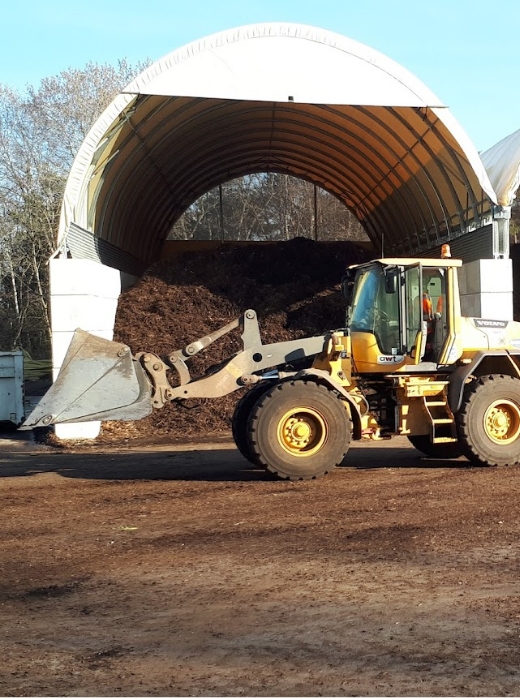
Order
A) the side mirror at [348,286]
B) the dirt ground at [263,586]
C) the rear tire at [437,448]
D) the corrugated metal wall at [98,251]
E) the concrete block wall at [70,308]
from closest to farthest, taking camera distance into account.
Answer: the dirt ground at [263,586], the side mirror at [348,286], the rear tire at [437,448], the concrete block wall at [70,308], the corrugated metal wall at [98,251]

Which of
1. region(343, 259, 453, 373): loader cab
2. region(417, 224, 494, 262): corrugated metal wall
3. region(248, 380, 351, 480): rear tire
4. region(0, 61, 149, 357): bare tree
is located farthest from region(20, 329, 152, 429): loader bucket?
region(0, 61, 149, 357): bare tree

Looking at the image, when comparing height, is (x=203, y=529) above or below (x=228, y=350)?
below

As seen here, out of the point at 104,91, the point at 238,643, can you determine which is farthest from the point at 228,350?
the point at 104,91

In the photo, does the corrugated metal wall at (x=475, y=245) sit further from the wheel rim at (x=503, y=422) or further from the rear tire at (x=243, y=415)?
the rear tire at (x=243, y=415)

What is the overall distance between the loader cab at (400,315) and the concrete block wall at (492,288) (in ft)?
17.7

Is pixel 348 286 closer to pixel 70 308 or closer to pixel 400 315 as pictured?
pixel 400 315

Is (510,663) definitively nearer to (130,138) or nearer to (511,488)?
(511,488)

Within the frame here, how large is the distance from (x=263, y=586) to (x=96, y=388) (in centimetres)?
454

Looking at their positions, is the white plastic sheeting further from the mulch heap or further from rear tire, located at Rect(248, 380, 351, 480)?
rear tire, located at Rect(248, 380, 351, 480)

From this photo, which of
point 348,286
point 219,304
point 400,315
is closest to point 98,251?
point 219,304

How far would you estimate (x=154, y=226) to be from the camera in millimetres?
24594

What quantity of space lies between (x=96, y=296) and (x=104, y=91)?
2239 cm

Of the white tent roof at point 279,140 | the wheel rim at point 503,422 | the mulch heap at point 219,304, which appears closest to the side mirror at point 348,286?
the wheel rim at point 503,422

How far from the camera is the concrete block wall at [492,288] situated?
616 inches
